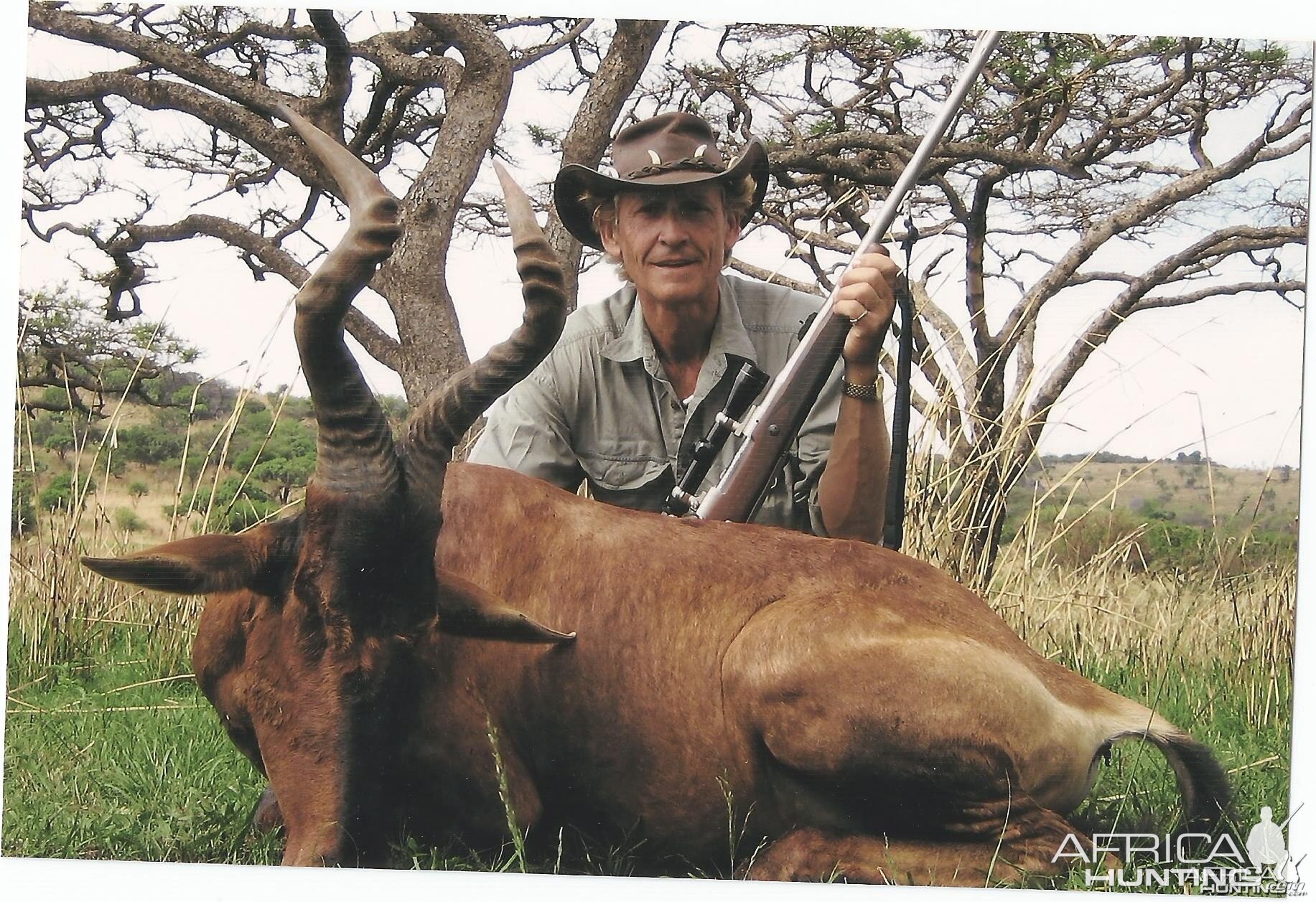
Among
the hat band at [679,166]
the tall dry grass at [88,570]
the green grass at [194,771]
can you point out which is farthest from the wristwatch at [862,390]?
the tall dry grass at [88,570]

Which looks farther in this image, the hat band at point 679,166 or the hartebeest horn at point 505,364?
the hat band at point 679,166

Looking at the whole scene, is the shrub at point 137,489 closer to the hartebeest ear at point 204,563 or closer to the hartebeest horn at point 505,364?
the hartebeest ear at point 204,563

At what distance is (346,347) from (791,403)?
4.38 ft

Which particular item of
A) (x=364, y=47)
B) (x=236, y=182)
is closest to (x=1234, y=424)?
(x=364, y=47)

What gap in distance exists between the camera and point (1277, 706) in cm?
361

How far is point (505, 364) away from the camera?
10.00 ft

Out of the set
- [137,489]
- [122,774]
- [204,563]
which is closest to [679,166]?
[204,563]

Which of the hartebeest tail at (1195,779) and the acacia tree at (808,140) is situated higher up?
the acacia tree at (808,140)

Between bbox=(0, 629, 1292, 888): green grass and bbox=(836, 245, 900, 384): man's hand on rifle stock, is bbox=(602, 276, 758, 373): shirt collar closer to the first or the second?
bbox=(836, 245, 900, 384): man's hand on rifle stock

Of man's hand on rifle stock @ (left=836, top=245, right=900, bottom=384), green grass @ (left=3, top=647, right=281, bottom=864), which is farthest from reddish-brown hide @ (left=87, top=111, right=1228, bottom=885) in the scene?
man's hand on rifle stock @ (left=836, top=245, right=900, bottom=384)

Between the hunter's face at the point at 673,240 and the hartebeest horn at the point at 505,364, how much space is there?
22.6 inches

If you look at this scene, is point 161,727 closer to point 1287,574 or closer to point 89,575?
point 89,575

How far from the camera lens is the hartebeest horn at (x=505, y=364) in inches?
118

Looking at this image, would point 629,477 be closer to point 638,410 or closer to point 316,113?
point 638,410
